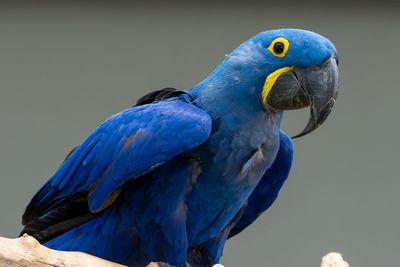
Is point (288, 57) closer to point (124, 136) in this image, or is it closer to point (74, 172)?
point (124, 136)

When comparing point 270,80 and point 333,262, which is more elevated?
point 270,80

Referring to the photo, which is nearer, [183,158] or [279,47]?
[279,47]

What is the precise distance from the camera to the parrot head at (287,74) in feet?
4.75

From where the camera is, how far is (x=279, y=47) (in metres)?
1.50

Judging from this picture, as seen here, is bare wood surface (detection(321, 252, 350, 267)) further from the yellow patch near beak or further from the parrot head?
the yellow patch near beak

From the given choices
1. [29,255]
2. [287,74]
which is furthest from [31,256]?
[287,74]

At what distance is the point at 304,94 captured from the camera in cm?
147

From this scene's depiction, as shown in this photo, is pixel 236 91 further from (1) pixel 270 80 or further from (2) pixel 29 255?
(2) pixel 29 255

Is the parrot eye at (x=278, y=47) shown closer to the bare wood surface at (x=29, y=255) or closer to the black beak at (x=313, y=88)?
the black beak at (x=313, y=88)

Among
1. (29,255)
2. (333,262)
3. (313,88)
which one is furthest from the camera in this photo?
(333,262)

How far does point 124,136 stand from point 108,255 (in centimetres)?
43

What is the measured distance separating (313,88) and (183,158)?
47 centimetres

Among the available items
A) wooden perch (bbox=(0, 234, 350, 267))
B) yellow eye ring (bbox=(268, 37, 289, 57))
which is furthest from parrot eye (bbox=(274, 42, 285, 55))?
wooden perch (bbox=(0, 234, 350, 267))

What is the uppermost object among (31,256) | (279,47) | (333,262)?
(279,47)
